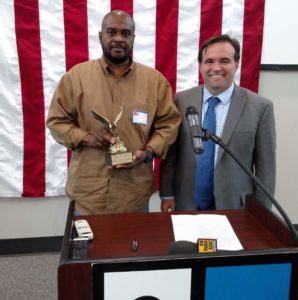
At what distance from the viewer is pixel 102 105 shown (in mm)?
1623

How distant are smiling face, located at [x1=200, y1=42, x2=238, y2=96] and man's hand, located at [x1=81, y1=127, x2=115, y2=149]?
0.49 m

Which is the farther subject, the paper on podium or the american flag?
the american flag

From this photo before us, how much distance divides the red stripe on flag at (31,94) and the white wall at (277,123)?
0.54ft

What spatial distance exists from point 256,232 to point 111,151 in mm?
679

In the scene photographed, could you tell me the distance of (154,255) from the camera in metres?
0.83

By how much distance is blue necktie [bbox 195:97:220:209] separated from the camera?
5.24 ft

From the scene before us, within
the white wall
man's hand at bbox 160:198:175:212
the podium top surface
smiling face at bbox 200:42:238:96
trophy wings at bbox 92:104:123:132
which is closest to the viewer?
the podium top surface

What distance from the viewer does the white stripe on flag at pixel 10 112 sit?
219cm

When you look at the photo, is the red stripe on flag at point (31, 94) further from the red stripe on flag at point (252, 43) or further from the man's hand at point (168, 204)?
the red stripe on flag at point (252, 43)

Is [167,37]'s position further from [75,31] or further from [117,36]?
[117,36]

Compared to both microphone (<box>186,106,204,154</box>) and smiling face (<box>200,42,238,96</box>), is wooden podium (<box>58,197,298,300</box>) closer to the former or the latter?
microphone (<box>186,106,204,154</box>)

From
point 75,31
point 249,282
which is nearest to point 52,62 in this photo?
point 75,31

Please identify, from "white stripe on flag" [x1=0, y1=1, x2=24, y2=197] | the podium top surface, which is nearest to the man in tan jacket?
the podium top surface

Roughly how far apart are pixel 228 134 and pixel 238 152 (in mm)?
95
